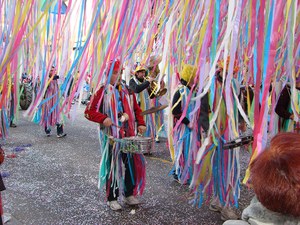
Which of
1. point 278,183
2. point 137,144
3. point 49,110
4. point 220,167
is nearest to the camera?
point 278,183

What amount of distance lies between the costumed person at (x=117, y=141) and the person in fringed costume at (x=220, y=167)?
1.80ft

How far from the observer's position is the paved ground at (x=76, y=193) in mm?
2873

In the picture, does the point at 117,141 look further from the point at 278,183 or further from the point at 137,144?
the point at 278,183

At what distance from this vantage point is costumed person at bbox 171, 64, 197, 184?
3.16 meters

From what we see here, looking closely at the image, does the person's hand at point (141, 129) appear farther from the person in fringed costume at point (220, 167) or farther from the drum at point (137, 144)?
the person in fringed costume at point (220, 167)

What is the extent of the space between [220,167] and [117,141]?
86 cm

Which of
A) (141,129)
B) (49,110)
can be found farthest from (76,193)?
(49,110)

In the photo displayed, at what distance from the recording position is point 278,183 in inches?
36.2

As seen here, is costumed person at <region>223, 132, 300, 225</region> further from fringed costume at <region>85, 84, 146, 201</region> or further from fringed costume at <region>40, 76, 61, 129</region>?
fringed costume at <region>40, 76, 61, 129</region>

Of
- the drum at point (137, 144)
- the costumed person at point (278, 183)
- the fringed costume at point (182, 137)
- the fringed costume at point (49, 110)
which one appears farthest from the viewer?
the fringed costume at point (49, 110)

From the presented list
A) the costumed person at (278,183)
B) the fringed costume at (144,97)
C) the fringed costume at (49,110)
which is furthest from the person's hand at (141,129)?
the fringed costume at (49,110)

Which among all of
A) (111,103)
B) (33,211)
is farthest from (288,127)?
(33,211)

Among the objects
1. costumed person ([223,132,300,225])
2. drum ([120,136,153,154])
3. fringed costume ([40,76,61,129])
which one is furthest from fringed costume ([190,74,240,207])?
fringed costume ([40,76,61,129])

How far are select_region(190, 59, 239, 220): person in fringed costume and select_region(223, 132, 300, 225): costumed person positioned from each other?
175cm
